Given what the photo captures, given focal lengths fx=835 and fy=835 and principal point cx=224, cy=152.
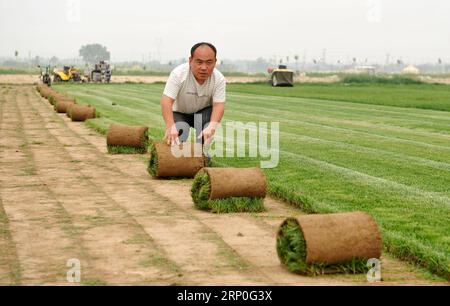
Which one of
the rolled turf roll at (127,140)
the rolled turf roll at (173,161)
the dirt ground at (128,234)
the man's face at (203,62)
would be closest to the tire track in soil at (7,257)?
the dirt ground at (128,234)

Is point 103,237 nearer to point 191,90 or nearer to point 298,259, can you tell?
point 298,259

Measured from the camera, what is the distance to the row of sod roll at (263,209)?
6.73 meters

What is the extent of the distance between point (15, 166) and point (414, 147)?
26.5 ft

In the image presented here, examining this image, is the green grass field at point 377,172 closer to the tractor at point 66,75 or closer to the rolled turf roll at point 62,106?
the rolled turf roll at point 62,106

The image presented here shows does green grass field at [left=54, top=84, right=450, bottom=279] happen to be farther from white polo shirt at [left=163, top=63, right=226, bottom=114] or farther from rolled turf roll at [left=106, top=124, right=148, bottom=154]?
rolled turf roll at [left=106, top=124, right=148, bottom=154]

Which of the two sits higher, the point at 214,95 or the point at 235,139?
the point at 214,95

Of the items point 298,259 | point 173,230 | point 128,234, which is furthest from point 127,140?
point 298,259

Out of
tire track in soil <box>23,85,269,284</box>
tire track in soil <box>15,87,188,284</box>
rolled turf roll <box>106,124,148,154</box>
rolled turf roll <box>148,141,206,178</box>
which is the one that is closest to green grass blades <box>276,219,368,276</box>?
tire track in soil <box>23,85,269,284</box>

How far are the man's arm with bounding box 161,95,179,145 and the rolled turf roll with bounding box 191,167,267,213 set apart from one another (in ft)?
5.36

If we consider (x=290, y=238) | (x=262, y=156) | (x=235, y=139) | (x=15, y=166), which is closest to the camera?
(x=290, y=238)

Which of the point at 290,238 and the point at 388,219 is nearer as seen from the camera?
the point at 290,238

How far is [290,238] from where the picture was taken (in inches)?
272

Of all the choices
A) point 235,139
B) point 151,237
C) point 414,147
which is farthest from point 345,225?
point 235,139
